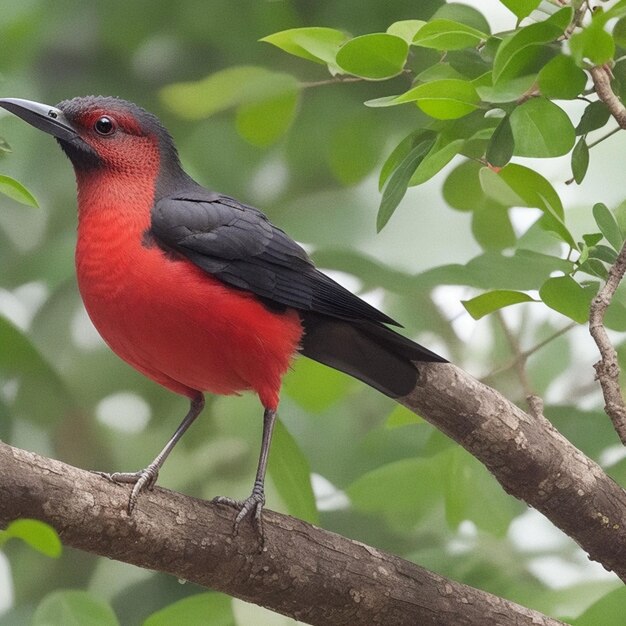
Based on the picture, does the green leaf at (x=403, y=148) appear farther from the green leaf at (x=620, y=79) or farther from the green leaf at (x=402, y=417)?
the green leaf at (x=402, y=417)

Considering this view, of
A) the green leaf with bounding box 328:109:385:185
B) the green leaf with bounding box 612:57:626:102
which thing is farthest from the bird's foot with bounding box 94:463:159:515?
the green leaf with bounding box 328:109:385:185

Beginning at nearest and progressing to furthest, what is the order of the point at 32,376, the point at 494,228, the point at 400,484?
1. the point at 494,228
2. the point at 400,484
3. the point at 32,376

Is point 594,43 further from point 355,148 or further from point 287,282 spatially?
point 355,148

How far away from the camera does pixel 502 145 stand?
4.50ft

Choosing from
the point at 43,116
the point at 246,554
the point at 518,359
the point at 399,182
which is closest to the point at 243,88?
the point at 43,116

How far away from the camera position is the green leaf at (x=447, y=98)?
133 centimetres

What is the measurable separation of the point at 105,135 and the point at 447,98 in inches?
25.6

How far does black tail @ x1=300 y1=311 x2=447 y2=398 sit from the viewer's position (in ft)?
5.32

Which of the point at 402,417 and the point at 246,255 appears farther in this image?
the point at 402,417

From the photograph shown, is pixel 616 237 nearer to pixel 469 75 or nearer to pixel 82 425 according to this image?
pixel 469 75

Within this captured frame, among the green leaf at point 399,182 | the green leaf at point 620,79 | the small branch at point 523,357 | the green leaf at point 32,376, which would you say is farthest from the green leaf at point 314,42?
the green leaf at point 32,376

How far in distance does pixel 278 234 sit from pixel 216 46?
1094 millimetres

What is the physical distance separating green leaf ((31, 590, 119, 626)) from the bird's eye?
0.79 m

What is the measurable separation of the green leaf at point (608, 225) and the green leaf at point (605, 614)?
2.38 feet
